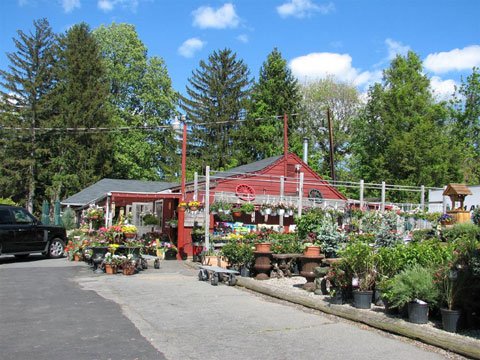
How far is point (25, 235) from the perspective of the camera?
1600cm

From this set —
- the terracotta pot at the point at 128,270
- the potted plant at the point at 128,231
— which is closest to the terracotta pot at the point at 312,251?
the terracotta pot at the point at 128,270

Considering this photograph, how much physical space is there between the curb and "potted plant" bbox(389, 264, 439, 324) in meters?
0.19

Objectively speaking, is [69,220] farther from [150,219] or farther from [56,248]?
[56,248]

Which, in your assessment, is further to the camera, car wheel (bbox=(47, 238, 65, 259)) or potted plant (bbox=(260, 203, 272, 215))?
car wheel (bbox=(47, 238, 65, 259))

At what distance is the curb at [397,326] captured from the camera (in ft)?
18.1

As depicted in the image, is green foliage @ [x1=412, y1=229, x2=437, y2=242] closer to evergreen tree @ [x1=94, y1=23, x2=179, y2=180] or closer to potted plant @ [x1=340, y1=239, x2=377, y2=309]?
potted plant @ [x1=340, y1=239, x2=377, y2=309]

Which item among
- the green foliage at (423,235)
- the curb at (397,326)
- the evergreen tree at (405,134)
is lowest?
the curb at (397,326)

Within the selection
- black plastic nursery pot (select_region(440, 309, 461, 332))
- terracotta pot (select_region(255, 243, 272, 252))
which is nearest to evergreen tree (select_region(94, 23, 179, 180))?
terracotta pot (select_region(255, 243, 272, 252))

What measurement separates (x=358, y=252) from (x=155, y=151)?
41.2m

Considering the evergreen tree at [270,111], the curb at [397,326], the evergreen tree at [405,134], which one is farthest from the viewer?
the evergreen tree at [270,111]

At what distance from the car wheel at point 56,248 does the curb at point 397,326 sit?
425 inches

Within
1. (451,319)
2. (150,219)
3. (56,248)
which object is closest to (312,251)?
(451,319)

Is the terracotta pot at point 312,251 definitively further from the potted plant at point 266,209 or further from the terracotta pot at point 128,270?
the potted plant at point 266,209

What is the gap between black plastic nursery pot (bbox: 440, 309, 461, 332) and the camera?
20.0 ft
